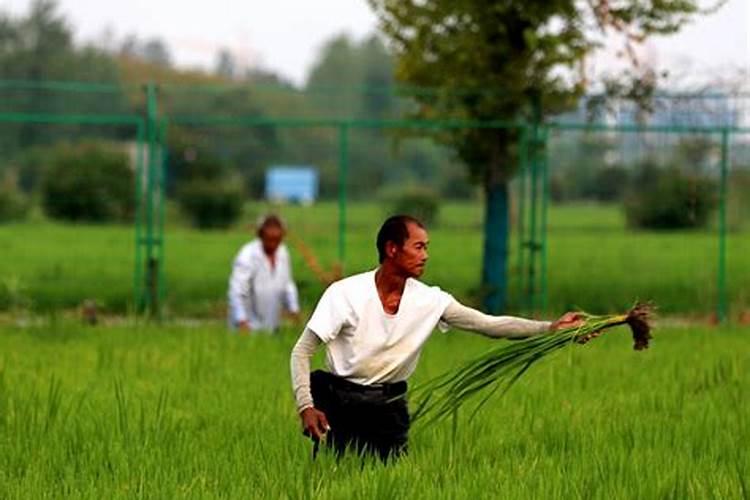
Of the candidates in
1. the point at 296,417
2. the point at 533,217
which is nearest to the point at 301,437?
the point at 296,417

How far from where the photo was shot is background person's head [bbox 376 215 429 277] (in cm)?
784

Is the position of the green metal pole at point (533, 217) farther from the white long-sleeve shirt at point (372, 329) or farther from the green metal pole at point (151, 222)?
the white long-sleeve shirt at point (372, 329)

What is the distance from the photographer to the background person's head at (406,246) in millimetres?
7840

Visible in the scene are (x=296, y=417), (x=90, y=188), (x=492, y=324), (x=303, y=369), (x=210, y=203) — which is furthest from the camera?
(x=210, y=203)

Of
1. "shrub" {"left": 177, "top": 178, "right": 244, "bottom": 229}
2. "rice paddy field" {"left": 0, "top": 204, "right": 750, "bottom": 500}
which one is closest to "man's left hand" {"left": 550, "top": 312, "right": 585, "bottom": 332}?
"rice paddy field" {"left": 0, "top": 204, "right": 750, "bottom": 500}

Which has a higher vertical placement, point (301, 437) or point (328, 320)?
point (328, 320)

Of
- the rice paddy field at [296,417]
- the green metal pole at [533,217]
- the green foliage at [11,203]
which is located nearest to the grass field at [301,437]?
the rice paddy field at [296,417]

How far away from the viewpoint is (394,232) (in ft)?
25.8

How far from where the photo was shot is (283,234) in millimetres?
14273

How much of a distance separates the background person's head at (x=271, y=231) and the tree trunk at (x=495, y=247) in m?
4.88

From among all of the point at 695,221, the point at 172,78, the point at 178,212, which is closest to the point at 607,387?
the point at 695,221

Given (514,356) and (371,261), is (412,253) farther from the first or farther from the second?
(371,261)

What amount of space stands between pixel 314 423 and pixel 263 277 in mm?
6881

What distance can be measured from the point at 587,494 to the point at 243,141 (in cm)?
4292
